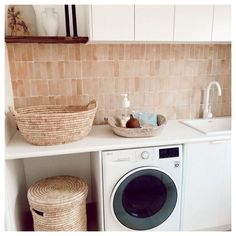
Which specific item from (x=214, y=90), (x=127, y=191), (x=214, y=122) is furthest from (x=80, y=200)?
(x=214, y=90)

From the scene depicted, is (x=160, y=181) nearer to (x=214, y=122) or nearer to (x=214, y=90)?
(x=214, y=122)

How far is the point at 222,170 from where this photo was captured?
66.2 inches

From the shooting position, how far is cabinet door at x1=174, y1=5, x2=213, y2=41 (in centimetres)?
159

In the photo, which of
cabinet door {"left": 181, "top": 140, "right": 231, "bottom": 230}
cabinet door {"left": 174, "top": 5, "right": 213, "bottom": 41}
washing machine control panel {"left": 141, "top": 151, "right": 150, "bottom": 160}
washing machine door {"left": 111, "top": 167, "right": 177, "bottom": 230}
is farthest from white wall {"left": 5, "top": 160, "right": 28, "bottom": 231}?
cabinet door {"left": 174, "top": 5, "right": 213, "bottom": 41}

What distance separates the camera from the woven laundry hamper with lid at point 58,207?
144cm

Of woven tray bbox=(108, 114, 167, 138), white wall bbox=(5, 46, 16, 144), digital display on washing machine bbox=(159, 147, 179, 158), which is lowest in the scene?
digital display on washing machine bbox=(159, 147, 179, 158)

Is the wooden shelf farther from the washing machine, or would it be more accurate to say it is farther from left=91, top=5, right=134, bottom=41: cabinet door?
the washing machine

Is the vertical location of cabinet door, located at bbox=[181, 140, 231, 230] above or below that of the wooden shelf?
below

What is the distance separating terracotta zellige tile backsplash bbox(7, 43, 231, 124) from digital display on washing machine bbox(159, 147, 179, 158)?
0.58 m

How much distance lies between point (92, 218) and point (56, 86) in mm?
1216

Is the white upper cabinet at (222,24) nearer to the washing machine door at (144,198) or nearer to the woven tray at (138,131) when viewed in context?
the woven tray at (138,131)

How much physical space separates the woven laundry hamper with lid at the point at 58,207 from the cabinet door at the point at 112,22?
1099mm

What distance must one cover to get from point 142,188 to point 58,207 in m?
0.59

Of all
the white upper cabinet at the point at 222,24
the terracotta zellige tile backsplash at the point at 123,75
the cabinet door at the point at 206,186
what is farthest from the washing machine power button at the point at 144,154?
the white upper cabinet at the point at 222,24
